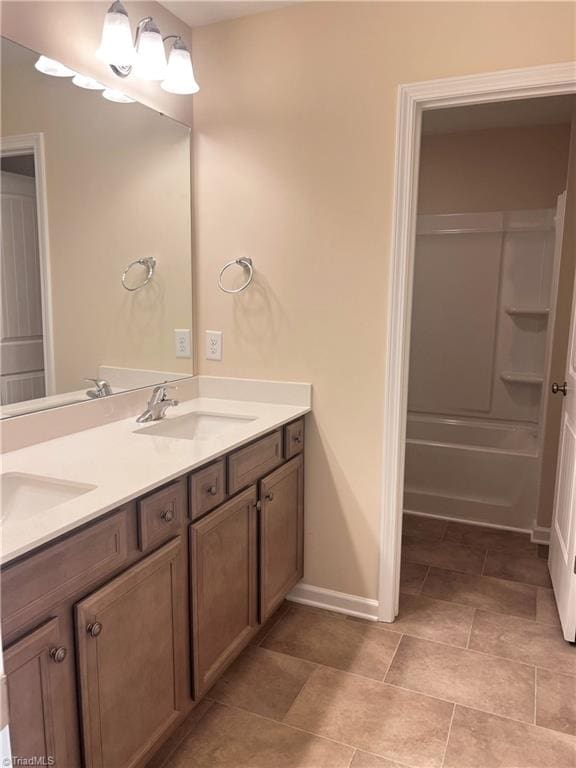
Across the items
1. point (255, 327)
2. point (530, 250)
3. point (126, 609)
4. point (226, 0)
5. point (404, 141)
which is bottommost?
point (126, 609)

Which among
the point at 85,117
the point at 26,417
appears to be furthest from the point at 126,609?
the point at 85,117

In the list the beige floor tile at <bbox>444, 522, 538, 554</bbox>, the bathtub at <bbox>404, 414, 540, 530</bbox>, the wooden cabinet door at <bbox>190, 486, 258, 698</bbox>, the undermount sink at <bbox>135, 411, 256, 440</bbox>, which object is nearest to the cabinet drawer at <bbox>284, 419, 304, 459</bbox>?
the undermount sink at <bbox>135, 411, 256, 440</bbox>

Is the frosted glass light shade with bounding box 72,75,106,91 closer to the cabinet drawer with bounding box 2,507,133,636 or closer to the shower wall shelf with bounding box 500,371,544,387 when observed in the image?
the cabinet drawer with bounding box 2,507,133,636

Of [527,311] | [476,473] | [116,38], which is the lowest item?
[476,473]

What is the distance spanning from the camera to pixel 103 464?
5.18ft

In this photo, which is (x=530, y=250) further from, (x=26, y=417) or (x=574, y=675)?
(x=26, y=417)

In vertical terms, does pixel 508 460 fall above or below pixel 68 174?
below

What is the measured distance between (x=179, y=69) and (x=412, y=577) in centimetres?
244

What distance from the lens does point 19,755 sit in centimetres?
107

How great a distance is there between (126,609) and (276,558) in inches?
36.3

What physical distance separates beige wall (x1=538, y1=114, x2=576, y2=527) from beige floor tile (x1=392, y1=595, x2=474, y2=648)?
3.35 ft

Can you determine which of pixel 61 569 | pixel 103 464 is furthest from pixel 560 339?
pixel 61 569

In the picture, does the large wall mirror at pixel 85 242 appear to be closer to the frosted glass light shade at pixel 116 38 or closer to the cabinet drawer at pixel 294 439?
the frosted glass light shade at pixel 116 38

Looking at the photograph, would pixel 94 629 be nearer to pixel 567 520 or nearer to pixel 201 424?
pixel 201 424
